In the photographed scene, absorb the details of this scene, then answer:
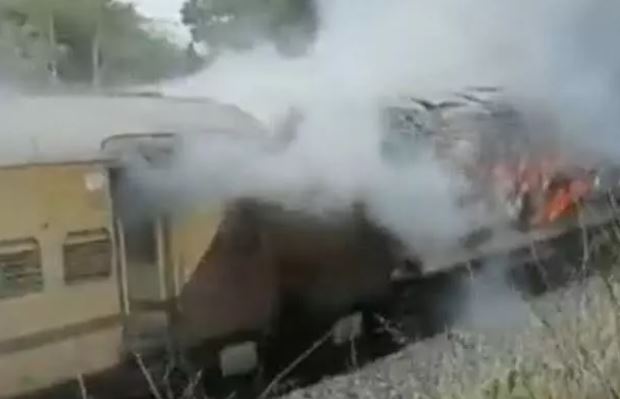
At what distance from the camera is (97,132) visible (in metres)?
3.66

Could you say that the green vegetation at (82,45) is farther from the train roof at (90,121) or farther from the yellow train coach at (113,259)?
the yellow train coach at (113,259)

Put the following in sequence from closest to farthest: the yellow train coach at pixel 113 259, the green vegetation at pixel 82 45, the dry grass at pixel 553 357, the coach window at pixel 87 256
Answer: the dry grass at pixel 553 357 → the yellow train coach at pixel 113 259 → the coach window at pixel 87 256 → the green vegetation at pixel 82 45

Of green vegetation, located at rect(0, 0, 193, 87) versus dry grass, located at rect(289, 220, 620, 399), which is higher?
green vegetation, located at rect(0, 0, 193, 87)

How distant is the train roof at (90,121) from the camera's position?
3432mm

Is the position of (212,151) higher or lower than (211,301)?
higher

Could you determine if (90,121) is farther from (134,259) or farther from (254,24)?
(254,24)

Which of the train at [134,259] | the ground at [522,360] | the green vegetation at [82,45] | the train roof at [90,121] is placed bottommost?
the ground at [522,360]

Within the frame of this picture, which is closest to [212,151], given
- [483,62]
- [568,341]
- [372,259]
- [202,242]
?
[202,242]

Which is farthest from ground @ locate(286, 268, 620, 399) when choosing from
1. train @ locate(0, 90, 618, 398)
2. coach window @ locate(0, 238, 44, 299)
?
coach window @ locate(0, 238, 44, 299)

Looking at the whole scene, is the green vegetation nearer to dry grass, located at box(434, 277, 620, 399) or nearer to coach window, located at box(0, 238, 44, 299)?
coach window, located at box(0, 238, 44, 299)

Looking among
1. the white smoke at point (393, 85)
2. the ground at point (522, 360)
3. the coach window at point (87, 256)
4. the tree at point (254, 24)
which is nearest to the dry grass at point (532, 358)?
the ground at point (522, 360)

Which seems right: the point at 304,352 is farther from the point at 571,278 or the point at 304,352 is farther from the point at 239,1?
the point at 239,1

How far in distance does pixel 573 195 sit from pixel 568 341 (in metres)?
2.09

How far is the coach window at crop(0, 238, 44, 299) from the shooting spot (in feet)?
10.8
